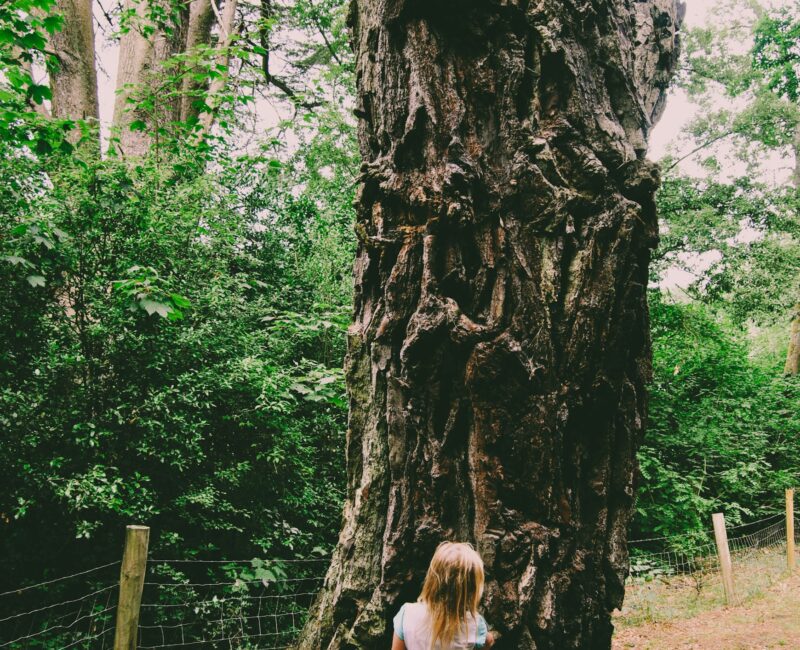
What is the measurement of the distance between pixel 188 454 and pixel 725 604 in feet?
25.1

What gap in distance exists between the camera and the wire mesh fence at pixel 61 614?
4227mm

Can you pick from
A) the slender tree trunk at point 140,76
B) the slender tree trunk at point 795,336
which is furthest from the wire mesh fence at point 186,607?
the slender tree trunk at point 795,336

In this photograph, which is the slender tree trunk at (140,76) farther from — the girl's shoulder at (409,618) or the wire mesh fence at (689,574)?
the wire mesh fence at (689,574)

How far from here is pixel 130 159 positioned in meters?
5.64

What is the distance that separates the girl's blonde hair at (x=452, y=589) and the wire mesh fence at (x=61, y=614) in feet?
10.2

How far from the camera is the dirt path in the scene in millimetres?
6039

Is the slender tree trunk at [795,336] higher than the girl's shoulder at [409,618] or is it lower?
higher

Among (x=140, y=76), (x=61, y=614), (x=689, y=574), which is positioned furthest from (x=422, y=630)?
(x=140, y=76)

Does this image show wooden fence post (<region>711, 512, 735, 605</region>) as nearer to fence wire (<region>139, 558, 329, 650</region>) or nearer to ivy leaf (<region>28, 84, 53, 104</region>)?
fence wire (<region>139, 558, 329, 650</region>)

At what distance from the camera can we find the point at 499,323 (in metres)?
2.62

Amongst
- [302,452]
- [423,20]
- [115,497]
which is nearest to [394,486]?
[423,20]

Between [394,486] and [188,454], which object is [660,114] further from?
[188,454]

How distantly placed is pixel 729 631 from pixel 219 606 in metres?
6.06

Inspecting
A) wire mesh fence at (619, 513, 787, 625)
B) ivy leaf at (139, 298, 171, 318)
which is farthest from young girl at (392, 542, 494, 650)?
wire mesh fence at (619, 513, 787, 625)
